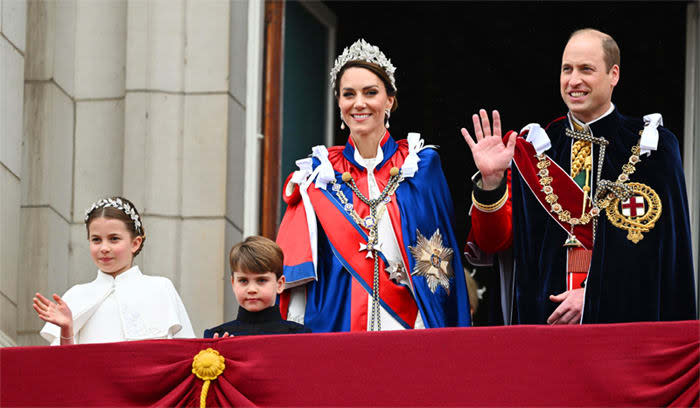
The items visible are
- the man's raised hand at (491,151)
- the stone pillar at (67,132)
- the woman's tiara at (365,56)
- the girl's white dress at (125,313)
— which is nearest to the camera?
the man's raised hand at (491,151)

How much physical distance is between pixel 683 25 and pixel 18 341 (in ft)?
18.4

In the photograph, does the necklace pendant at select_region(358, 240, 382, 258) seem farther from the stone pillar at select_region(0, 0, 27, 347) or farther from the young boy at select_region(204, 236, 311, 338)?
the stone pillar at select_region(0, 0, 27, 347)

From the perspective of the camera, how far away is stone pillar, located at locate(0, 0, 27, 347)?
7184 mm

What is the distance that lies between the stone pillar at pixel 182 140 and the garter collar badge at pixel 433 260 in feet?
7.07

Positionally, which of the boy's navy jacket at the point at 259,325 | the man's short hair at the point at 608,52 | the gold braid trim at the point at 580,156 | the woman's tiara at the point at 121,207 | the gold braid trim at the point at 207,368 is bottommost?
the gold braid trim at the point at 207,368

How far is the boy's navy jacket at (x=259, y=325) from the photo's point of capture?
5.14 meters

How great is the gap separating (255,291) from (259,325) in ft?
0.46

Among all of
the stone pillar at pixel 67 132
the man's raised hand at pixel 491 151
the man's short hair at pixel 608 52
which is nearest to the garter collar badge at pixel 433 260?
the man's raised hand at pixel 491 151

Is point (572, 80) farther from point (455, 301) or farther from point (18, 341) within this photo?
point (18, 341)

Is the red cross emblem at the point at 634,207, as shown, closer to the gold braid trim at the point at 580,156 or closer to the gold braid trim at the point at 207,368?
the gold braid trim at the point at 580,156

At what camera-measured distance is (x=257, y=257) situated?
519 cm

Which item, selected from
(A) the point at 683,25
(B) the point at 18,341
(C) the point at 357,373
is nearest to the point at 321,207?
(C) the point at 357,373

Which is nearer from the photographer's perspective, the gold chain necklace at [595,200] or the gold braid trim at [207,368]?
the gold braid trim at [207,368]

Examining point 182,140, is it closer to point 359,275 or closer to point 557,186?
point 359,275
